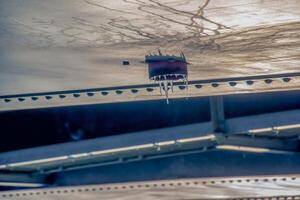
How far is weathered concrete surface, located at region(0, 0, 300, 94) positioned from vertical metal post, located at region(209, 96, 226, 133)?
30cm

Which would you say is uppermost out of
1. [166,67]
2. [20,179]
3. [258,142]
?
[166,67]

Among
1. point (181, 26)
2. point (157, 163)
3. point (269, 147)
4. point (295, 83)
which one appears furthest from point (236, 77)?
point (157, 163)

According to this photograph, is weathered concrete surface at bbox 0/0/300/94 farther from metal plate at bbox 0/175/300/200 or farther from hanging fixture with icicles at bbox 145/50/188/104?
metal plate at bbox 0/175/300/200

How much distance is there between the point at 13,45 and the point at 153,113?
774 mm

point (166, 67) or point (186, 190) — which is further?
point (186, 190)

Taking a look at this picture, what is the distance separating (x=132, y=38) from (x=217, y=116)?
61 centimetres

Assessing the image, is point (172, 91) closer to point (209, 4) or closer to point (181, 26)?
point (181, 26)

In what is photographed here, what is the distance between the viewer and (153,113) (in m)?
2.13

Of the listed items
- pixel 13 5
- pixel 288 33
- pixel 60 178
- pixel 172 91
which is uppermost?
pixel 13 5

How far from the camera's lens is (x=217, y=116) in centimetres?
195

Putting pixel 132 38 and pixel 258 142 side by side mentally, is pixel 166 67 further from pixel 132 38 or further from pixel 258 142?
pixel 258 142

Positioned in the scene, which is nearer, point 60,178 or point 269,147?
point 269,147

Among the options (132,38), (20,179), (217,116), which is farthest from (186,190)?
(132,38)

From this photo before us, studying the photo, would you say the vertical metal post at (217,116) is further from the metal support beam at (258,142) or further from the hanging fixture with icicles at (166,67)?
the hanging fixture with icicles at (166,67)
